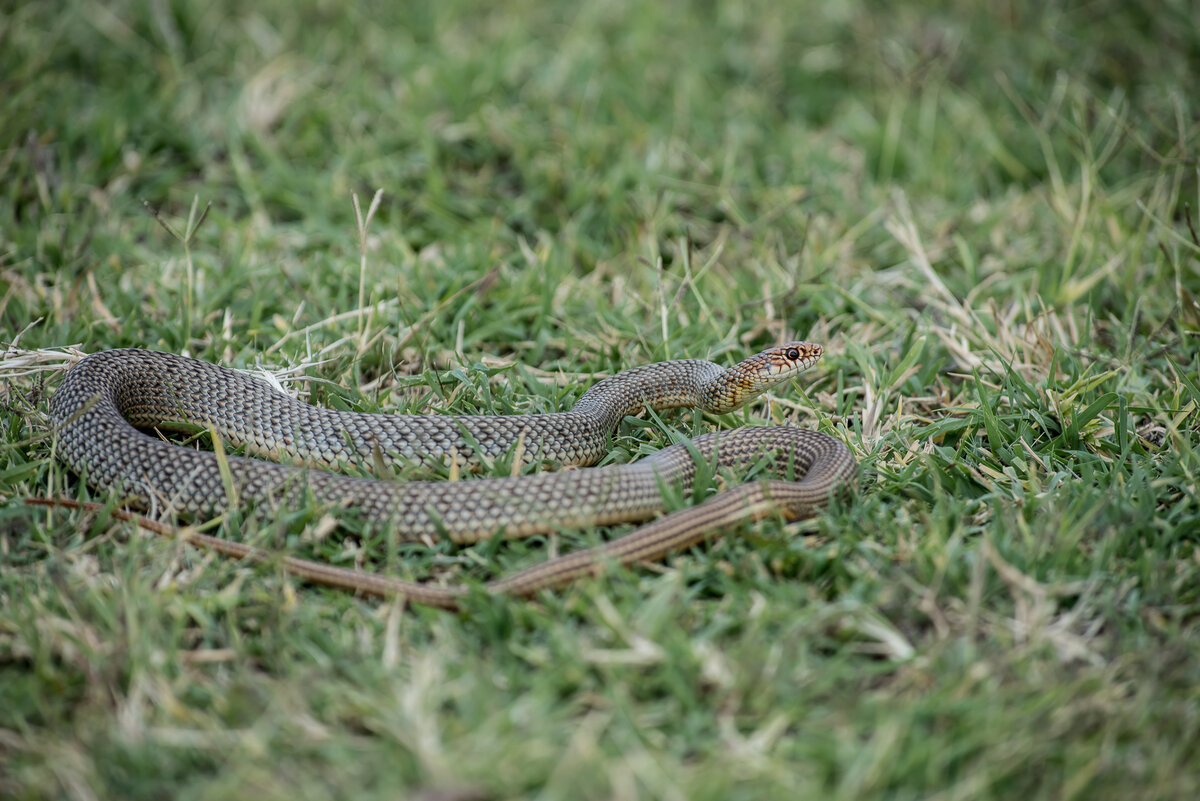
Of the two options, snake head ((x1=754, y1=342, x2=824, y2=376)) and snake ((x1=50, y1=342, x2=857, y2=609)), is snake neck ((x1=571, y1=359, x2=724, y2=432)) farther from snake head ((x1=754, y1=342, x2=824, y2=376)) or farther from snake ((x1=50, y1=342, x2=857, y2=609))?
snake head ((x1=754, y1=342, x2=824, y2=376))

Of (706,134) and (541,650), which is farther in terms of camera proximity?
(706,134)

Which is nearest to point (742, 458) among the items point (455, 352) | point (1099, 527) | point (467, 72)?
point (1099, 527)

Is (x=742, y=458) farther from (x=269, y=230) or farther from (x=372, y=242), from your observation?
(x=269, y=230)

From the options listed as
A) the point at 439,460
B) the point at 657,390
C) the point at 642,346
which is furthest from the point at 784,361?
the point at 439,460

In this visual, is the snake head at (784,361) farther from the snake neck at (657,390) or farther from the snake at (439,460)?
the snake neck at (657,390)

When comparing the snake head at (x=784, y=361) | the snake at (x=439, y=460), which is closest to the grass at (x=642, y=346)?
the snake at (x=439, y=460)

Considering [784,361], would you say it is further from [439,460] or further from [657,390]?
[439,460]

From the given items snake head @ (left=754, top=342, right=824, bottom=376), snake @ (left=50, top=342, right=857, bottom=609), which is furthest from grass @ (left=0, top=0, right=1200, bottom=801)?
snake head @ (left=754, top=342, right=824, bottom=376)
